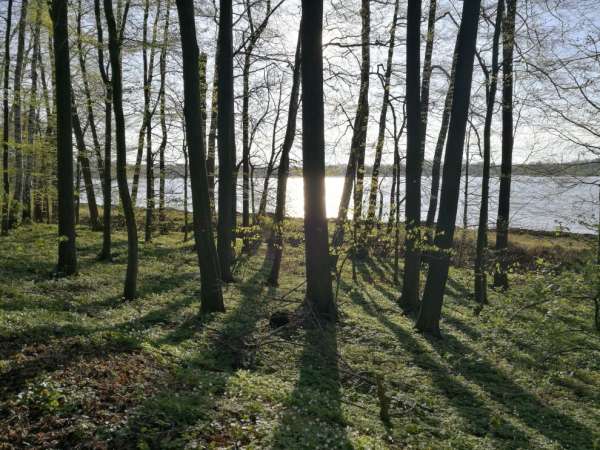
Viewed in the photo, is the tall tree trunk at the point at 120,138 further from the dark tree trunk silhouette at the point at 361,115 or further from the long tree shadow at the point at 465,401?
the dark tree trunk silhouette at the point at 361,115

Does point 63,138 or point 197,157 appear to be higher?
point 63,138

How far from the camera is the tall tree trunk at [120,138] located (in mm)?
9140

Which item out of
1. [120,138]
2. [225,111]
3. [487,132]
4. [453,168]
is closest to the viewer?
[453,168]

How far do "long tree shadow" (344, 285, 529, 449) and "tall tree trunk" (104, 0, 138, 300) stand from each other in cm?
643

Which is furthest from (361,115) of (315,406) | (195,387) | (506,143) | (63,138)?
(195,387)

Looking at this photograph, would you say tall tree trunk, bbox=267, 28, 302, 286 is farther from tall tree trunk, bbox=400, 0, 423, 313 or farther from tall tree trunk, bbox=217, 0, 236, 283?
tall tree trunk, bbox=400, 0, 423, 313

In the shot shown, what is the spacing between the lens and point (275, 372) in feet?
24.5

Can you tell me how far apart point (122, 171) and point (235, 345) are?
4.77 meters

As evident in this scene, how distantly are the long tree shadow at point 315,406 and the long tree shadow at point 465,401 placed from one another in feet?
6.08

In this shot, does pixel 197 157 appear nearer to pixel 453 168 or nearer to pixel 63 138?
pixel 63 138

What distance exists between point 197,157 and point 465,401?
273 inches

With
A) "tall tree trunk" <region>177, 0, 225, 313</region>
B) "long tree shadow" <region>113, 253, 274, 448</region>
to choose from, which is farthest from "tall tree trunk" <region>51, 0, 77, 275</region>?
"long tree shadow" <region>113, 253, 274, 448</region>

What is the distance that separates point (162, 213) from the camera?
24.8 m

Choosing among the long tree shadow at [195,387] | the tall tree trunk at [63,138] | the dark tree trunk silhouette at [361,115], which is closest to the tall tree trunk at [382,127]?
the dark tree trunk silhouette at [361,115]
